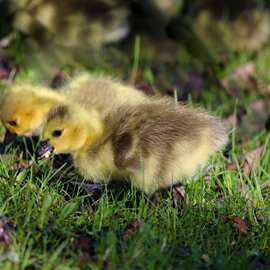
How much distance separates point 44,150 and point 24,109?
255 millimetres

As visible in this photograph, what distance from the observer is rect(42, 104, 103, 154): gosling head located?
282cm

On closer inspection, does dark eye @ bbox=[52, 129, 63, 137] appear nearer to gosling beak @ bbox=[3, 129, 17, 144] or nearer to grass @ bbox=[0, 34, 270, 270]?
grass @ bbox=[0, 34, 270, 270]

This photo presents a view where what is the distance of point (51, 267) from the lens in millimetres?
2262

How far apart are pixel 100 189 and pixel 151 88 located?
1.09 meters

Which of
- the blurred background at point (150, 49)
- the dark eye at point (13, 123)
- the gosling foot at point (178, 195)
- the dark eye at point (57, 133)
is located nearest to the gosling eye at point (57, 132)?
the dark eye at point (57, 133)

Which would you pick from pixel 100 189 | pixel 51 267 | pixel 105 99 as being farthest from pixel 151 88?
pixel 51 267

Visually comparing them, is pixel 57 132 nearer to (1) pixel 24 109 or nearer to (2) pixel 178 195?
(1) pixel 24 109

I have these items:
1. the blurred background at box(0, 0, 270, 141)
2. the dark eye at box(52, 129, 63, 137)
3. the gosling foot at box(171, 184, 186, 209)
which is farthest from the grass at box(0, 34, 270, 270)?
the blurred background at box(0, 0, 270, 141)

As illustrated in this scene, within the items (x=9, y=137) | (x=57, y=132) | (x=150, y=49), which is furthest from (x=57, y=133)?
(x=150, y=49)

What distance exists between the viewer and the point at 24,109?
3037 mm

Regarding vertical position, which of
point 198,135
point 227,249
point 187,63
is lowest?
point 187,63

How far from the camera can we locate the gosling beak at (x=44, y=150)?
284cm

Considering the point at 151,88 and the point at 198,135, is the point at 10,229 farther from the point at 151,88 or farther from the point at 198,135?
the point at 151,88

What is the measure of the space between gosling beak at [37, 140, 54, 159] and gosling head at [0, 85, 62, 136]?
190 mm
